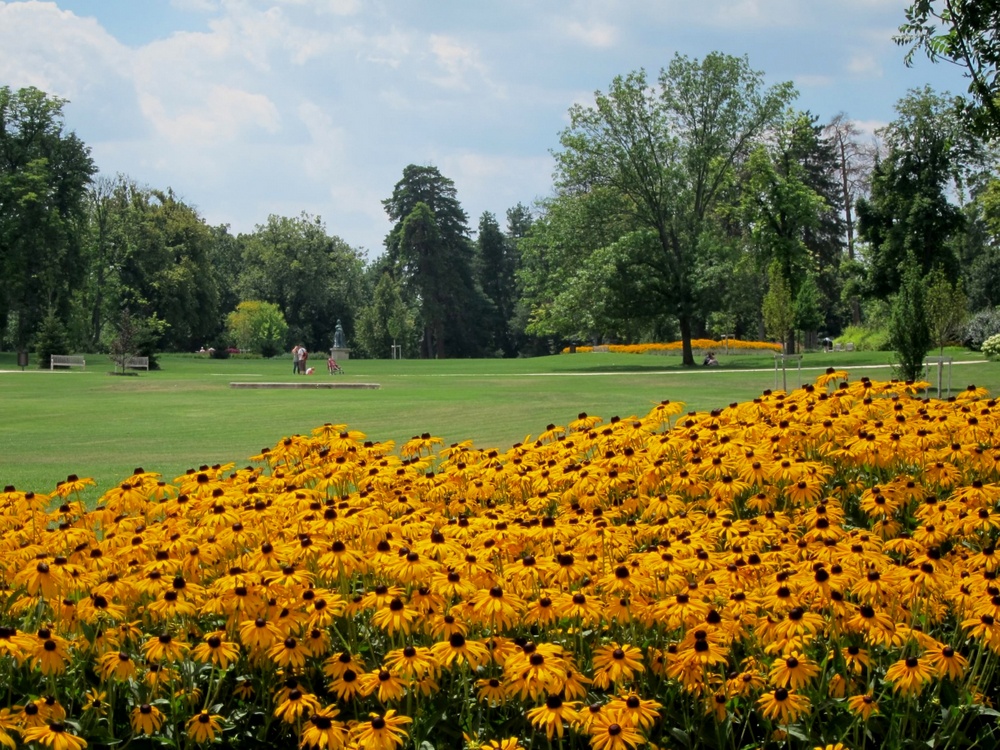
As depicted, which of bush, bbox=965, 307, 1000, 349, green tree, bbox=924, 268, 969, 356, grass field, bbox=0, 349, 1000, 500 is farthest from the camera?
bush, bbox=965, 307, 1000, 349

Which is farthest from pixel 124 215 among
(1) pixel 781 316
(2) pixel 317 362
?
(1) pixel 781 316

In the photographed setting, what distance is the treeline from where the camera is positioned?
44.3 m

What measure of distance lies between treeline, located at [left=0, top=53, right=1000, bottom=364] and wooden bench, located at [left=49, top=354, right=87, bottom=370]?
2.56m

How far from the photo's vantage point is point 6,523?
493 cm

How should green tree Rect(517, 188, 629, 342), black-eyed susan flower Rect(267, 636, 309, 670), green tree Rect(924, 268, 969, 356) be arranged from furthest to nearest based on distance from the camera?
green tree Rect(517, 188, 629, 342), green tree Rect(924, 268, 969, 356), black-eyed susan flower Rect(267, 636, 309, 670)

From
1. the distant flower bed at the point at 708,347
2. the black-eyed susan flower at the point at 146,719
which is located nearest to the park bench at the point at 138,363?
the distant flower bed at the point at 708,347

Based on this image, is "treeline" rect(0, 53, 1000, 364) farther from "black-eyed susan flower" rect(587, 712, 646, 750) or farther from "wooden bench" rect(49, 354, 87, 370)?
"black-eyed susan flower" rect(587, 712, 646, 750)

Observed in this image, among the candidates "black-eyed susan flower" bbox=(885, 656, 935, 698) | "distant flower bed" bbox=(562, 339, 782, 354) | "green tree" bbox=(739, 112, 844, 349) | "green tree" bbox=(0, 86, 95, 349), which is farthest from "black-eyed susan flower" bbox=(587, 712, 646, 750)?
"green tree" bbox=(0, 86, 95, 349)

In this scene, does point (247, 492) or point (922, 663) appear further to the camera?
point (247, 492)

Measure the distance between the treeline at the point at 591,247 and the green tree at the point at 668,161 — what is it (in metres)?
0.09

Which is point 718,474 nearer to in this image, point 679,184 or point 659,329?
point 679,184

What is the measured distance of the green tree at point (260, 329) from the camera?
67.5 metres

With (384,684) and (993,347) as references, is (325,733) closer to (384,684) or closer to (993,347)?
(384,684)

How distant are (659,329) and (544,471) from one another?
177 feet
